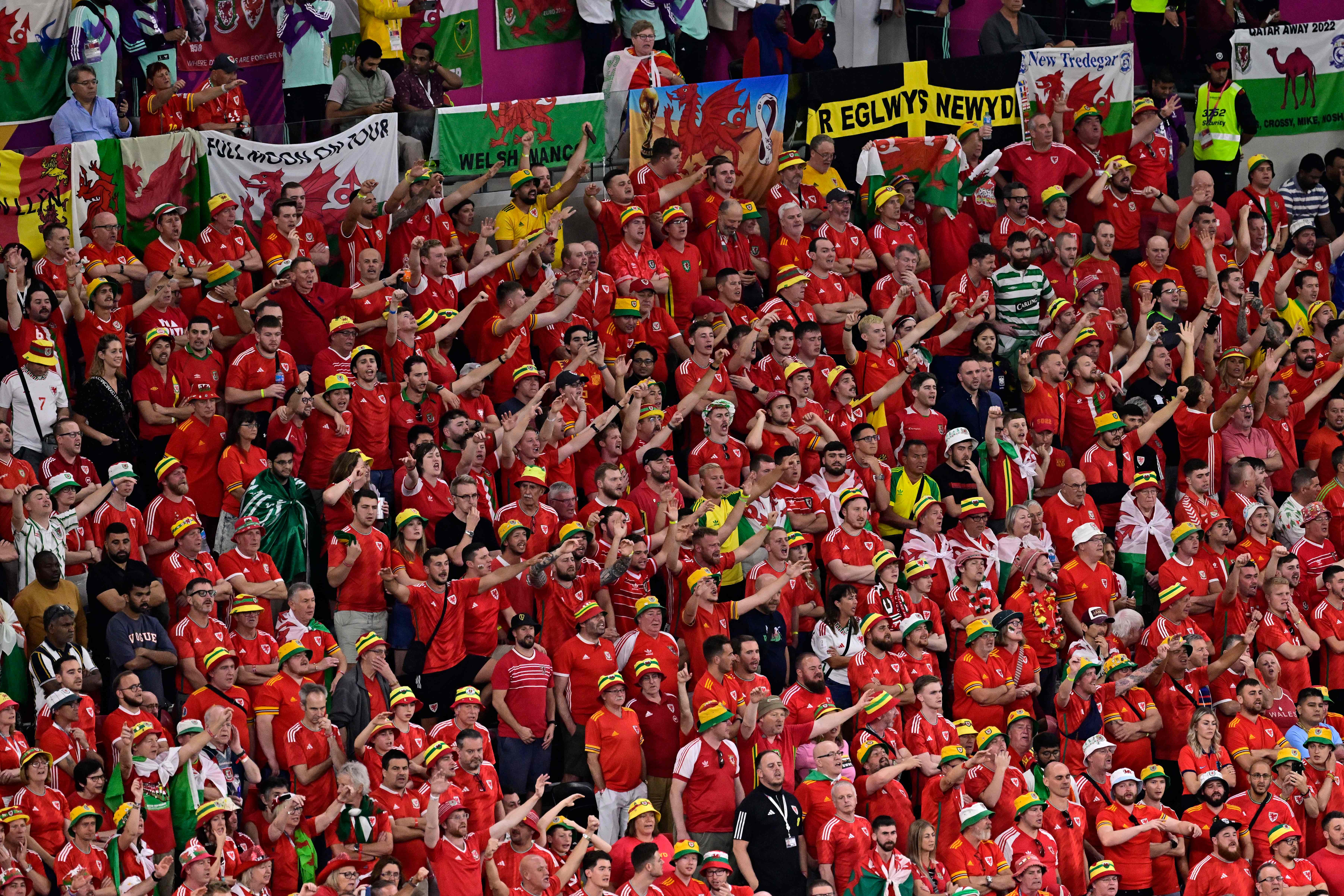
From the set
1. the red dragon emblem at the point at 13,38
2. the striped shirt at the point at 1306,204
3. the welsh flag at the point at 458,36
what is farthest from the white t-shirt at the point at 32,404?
the striped shirt at the point at 1306,204

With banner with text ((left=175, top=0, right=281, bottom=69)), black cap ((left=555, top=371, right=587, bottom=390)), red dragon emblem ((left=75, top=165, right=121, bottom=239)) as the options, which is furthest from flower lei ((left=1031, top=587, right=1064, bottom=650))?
banner with text ((left=175, top=0, right=281, bottom=69))

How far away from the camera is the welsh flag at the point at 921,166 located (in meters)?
22.6

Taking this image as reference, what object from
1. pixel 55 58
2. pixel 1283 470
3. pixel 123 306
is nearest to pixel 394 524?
pixel 123 306

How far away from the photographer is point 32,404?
Answer: 58.6 ft

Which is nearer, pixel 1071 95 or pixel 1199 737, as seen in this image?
pixel 1199 737

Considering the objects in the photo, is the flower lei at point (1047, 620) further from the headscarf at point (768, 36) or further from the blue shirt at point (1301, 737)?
the headscarf at point (768, 36)

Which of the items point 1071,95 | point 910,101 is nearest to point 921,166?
point 910,101

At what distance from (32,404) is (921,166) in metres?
9.30

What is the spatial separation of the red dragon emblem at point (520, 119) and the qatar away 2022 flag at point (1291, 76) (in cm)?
811

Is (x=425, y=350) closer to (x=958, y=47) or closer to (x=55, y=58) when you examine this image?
(x=55, y=58)

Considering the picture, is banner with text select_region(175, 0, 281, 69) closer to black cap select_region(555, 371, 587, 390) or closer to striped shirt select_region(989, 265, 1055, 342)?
black cap select_region(555, 371, 587, 390)

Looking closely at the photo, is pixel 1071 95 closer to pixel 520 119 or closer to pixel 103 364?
pixel 520 119

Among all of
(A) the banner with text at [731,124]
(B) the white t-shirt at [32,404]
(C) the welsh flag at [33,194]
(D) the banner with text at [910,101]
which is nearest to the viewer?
(B) the white t-shirt at [32,404]

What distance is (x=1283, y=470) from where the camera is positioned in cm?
2198
